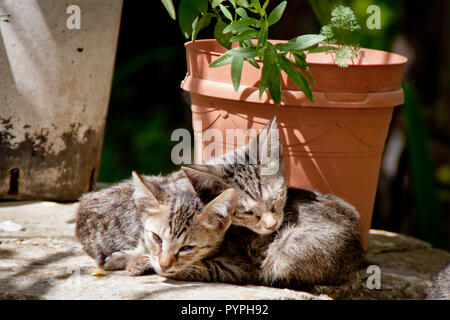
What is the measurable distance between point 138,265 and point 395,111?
3094 mm

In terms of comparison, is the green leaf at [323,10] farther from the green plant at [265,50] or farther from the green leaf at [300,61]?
the green leaf at [300,61]

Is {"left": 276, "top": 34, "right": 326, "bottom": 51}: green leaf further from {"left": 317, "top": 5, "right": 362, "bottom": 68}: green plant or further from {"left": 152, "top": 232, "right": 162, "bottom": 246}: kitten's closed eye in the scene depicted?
{"left": 152, "top": 232, "right": 162, "bottom": 246}: kitten's closed eye

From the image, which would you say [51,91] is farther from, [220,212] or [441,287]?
[441,287]

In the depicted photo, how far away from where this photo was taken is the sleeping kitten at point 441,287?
261cm

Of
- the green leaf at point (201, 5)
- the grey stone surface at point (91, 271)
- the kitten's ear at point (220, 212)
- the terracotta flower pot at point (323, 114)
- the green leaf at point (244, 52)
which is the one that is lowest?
the grey stone surface at point (91, 271)

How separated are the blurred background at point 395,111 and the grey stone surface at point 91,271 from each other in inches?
43.4

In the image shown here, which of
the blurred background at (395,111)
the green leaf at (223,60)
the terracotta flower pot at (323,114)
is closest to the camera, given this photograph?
the green leaf at (223,60)

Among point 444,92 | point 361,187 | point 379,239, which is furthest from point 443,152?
point 361,187

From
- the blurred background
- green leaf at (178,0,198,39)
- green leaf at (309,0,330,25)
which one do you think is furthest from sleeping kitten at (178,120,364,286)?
the blurred background

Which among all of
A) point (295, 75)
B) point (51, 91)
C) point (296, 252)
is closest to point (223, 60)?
point (295, 75)

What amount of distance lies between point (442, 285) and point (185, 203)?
1.23 metres

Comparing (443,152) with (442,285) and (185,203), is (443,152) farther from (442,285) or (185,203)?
(185,203)

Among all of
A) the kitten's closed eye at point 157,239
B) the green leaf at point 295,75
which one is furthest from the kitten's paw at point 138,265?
the green leaf at point 295,75

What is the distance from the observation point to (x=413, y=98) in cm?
447
